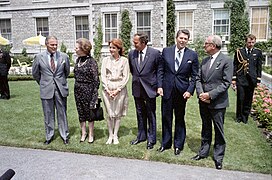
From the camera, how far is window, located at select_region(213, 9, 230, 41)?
670 inches

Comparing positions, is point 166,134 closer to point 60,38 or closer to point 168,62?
point 168,62

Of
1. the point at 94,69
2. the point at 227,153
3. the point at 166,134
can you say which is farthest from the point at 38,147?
the point at 227,153

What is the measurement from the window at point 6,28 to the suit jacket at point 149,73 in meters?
19.2

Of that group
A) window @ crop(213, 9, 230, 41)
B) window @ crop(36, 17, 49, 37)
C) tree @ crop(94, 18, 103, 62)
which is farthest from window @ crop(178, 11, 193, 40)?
window @ crop(36, 17, 49, 37)

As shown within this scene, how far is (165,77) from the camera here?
4.61 m

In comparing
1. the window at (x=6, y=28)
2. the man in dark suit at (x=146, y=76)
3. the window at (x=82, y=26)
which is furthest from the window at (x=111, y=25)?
the man in dark suit at (x=146, y=76)

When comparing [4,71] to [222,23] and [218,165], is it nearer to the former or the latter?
[218,165]

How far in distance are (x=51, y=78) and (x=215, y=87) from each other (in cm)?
284

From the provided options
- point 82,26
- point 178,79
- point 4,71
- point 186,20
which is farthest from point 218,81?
point 82,26

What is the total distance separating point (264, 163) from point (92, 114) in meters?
2.96

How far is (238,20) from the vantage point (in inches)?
652

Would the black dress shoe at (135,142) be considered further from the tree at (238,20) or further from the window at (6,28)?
the window at (6,28)

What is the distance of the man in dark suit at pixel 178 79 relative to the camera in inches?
174

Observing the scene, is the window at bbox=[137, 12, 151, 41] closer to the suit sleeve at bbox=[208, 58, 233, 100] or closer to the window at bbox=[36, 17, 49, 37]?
the window at bbox=[36, 17, 49, 37]
